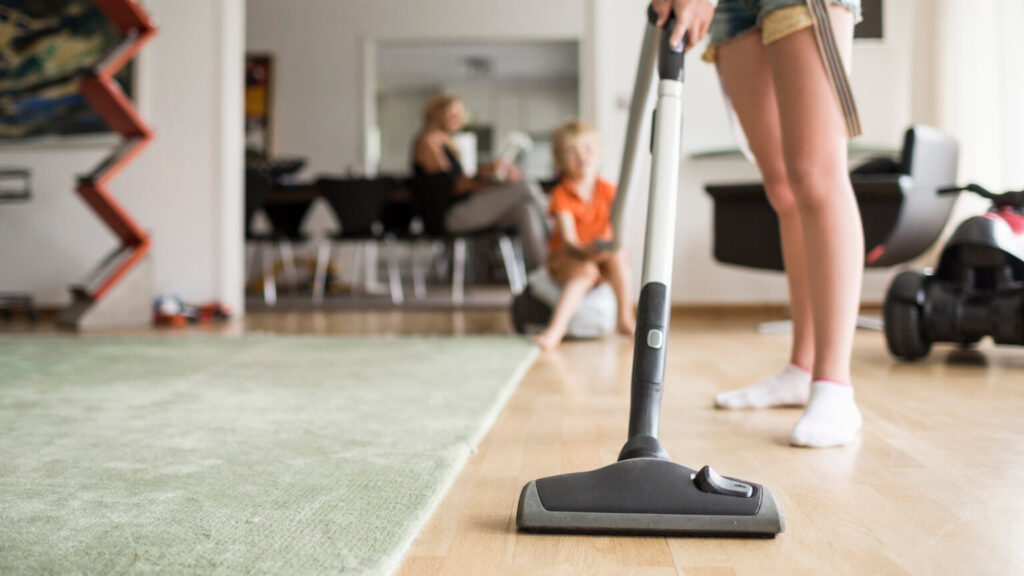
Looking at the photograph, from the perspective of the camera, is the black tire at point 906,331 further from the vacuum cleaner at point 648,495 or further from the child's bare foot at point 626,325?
the vacuum cleaner at point 648,495

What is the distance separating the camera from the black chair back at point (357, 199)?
4.89 meters

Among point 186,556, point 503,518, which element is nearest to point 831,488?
point 503,518

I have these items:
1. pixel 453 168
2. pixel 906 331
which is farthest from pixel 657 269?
pixel 453 168

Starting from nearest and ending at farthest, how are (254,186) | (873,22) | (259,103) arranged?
(873,22) < (254,186) < (259,103)

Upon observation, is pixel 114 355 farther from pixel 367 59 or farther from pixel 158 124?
pixel 367 59

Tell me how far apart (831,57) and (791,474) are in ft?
1.95

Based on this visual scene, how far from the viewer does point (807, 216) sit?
132cm

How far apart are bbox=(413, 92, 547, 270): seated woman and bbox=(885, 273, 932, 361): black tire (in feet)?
7.01

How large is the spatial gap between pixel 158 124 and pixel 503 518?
3721mm

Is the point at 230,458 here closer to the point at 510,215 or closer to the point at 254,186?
the point at 510,215

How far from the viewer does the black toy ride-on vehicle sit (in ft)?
7.18

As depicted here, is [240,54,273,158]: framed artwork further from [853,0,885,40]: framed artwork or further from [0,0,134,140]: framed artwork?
[853,0,885,40]: framed artwork

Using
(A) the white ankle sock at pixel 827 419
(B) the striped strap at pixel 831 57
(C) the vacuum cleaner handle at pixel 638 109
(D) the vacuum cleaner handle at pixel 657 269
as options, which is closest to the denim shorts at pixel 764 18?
(B) the striped strap at pixel 831 57

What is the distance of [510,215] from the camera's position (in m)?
4.51
